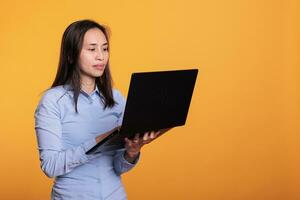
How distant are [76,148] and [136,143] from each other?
0.16 metres

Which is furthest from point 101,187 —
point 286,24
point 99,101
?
point 286,24

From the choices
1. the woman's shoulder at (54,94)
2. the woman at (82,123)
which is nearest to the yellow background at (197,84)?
the woman at (82,123)

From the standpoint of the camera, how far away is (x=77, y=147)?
1403 millimetres

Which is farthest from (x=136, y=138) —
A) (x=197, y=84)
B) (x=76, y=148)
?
(x=197, y=84)

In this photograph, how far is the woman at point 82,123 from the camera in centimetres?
138

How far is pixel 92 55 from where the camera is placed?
1.50m

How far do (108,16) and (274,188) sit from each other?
1261mm

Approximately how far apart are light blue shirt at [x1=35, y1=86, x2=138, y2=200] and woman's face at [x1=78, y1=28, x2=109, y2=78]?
0.21 ft

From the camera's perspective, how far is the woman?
138 cm

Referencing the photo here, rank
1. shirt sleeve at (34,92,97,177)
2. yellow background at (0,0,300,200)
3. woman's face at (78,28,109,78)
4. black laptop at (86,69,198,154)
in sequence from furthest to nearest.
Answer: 1. yellow background at (0,0,300,200)
2. woman's face at (78,28,109,78)
3. shirt sleeve at (34,92,97,177)
4. black laptop at (86,69,198,154)

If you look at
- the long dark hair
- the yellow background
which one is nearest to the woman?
the long dark hair

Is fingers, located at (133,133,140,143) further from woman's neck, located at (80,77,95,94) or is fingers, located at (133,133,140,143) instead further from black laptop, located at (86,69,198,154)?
woman's neck, located at (80,77,95,94)

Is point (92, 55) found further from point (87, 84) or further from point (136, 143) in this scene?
point (136, 143)

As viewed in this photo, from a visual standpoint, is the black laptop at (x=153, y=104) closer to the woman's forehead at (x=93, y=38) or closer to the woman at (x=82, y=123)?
the woman at (x=82, y=123)
